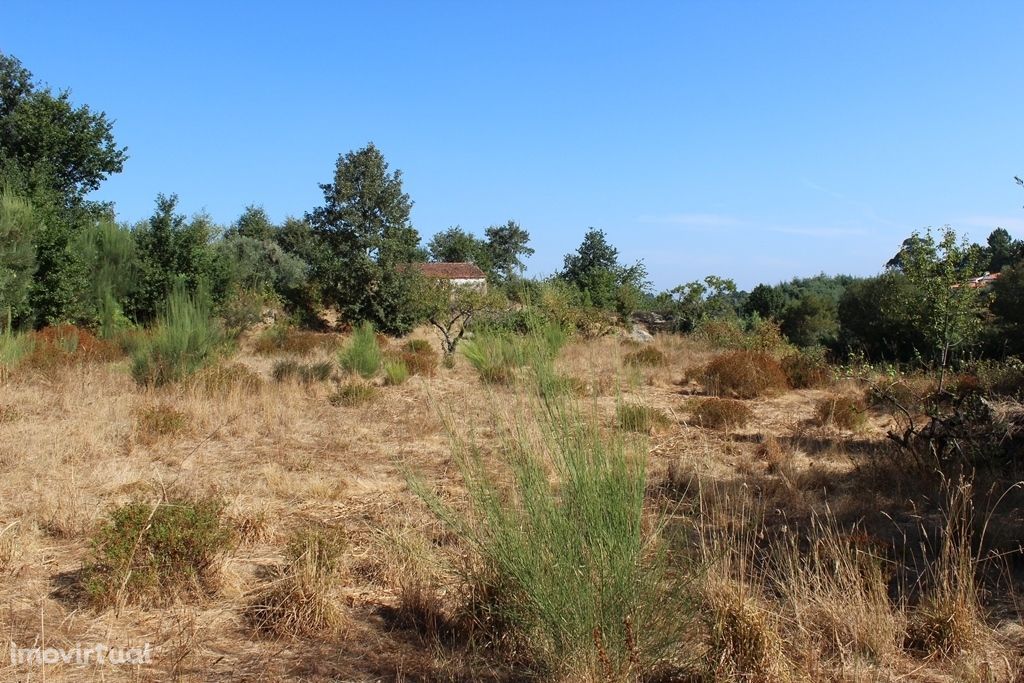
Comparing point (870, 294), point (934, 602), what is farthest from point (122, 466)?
point (870, 294)

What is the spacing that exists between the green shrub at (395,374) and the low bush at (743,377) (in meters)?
4.53

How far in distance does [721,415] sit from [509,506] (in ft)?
19.8

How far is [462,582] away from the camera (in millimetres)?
3420

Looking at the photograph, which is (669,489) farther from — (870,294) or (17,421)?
(870,294)

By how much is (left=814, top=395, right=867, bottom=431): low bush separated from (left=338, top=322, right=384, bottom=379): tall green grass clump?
6.37 metres

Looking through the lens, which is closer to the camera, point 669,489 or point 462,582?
Answer: point 462,582

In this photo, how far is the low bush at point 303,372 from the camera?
11168 mm

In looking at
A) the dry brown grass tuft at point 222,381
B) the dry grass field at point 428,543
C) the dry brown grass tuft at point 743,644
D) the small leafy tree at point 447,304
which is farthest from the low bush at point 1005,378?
the dry brown grass tuft at point 222,381

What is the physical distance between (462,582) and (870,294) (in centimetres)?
2038

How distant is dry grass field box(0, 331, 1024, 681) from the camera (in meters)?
2.95

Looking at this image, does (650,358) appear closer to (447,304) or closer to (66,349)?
(447,304)

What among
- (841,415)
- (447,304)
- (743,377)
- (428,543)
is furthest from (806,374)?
(428,543)

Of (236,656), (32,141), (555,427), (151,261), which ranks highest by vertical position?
(32,141)

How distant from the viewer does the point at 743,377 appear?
11.1 m
